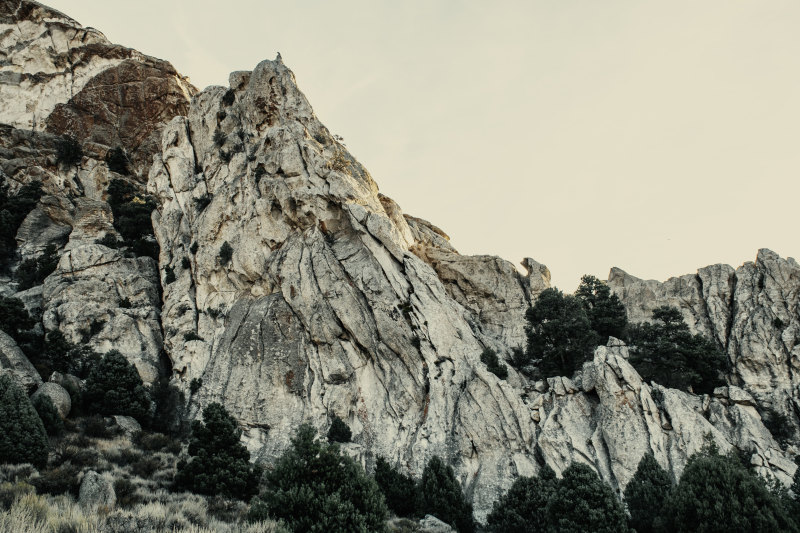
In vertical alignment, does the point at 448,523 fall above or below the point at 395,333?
below

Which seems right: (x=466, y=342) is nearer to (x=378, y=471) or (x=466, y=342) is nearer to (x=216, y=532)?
(x=378, y=471)

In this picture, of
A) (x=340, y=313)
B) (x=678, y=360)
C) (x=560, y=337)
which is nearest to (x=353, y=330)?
(x=340, y=313)

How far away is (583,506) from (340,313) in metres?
22.6

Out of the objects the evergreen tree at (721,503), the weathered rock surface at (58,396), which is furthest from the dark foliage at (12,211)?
the evergreen tree at (721,503)

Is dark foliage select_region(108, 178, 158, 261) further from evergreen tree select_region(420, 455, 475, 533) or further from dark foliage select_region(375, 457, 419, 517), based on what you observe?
evergreen tree select_region(420, 455, 475, 533)

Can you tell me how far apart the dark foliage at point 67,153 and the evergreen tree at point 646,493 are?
7101 cm

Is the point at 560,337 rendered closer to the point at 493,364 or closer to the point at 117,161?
the point at 493,364

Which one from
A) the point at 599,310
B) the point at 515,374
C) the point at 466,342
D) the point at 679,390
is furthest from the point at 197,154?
the point at 679,390

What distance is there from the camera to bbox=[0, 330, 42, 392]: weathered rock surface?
2912 centimetres

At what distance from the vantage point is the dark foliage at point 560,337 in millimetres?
38500

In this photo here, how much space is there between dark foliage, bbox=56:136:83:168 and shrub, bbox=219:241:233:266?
3447 centimetres

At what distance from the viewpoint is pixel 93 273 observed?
43.2 metres

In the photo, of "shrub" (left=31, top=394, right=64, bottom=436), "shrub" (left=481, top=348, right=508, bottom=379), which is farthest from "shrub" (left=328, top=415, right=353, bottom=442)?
"shrub" (left=31, top=394, right=64, bottom=436)

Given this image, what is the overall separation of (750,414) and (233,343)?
123 feet
